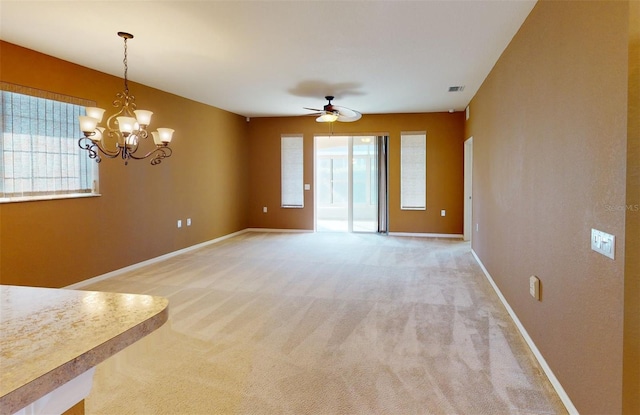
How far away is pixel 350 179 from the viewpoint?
28.5ft

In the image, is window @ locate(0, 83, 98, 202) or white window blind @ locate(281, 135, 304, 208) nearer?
window @ locate(0, 83, 98, 202)

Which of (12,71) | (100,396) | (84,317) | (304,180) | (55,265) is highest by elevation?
(12,71)

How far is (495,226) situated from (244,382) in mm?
3294

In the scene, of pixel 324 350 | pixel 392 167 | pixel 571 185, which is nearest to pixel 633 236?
pixel 571 185

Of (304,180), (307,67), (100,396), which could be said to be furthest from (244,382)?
(304,180)

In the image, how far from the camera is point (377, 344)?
2883 mm

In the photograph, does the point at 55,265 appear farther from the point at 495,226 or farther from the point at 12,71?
the point at 495,226

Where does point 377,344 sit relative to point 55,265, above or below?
below

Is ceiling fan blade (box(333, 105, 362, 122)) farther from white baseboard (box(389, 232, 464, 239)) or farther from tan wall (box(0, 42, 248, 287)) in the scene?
white baseboard (box(389, 232, 464, 239))

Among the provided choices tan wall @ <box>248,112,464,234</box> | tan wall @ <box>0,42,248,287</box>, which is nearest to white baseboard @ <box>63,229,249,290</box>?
tan wall @ <box>0,42,248,287</box>

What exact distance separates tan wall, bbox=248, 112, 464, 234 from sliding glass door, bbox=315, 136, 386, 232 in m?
0.35

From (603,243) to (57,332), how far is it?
211 cm

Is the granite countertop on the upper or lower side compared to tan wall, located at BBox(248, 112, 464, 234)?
lower

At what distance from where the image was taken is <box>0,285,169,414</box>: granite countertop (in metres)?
0.76
